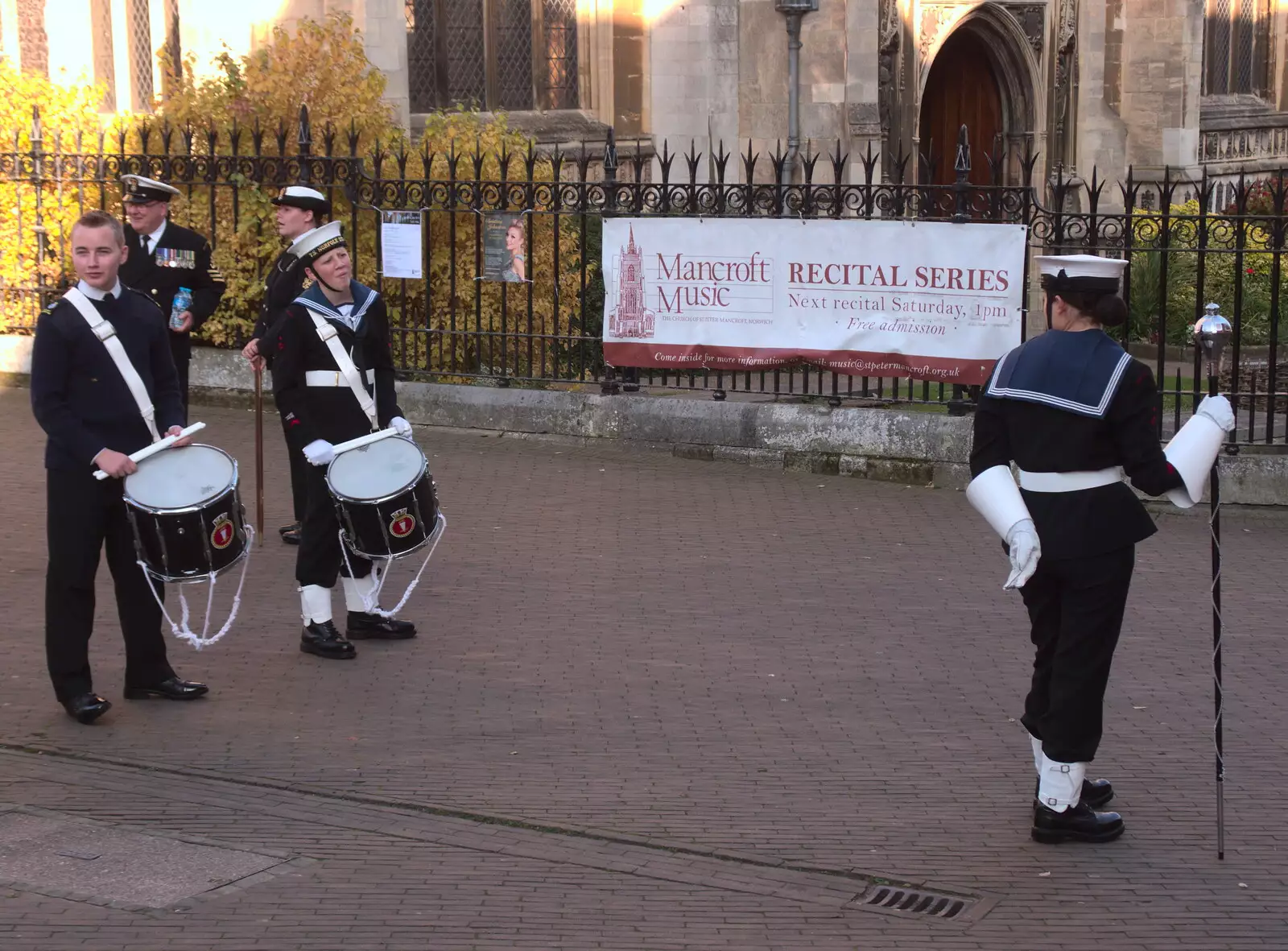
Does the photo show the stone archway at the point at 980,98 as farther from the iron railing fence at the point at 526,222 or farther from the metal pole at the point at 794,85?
the iron railing fence at the point at 526,222

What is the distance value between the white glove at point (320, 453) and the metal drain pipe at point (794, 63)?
584 inches

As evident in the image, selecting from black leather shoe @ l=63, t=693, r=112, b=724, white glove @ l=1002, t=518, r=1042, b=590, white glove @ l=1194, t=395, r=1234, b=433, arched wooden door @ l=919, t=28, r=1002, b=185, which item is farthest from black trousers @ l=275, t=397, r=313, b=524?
arched wooden door @ l=919, t=28, r=1002, b=185

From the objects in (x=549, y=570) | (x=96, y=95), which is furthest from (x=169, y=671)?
(x=96, y=95)

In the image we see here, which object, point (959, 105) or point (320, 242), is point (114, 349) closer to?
point (320, 242)

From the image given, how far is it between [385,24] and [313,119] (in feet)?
14.4

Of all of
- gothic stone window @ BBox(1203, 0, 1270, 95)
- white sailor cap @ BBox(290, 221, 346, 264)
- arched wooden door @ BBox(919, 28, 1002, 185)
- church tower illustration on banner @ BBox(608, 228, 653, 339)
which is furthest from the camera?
gothic stone window @ BBox(1203, 0, 1270, 95)

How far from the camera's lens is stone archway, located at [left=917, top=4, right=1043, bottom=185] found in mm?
25484

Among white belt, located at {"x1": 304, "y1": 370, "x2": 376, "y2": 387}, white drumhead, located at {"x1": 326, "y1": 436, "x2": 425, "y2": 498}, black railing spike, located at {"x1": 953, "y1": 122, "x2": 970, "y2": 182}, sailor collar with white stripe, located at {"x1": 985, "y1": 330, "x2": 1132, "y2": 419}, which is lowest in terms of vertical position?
white drumhead, located at {"x1": 326, "y1": 436, "x2": 425, "y2": 498}

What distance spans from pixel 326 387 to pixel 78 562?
146cm

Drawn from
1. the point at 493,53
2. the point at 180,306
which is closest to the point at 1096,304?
the point at 180,306

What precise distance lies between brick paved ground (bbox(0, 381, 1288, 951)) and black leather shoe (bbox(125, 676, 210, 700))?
6 cm

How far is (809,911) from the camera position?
5000 mm

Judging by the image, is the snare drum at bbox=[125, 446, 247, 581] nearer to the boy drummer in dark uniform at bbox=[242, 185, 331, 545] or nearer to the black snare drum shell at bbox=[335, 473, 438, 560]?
the black snare drum shell at bbox=[335, 473, 438, 560]

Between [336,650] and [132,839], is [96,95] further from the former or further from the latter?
[132,839]
